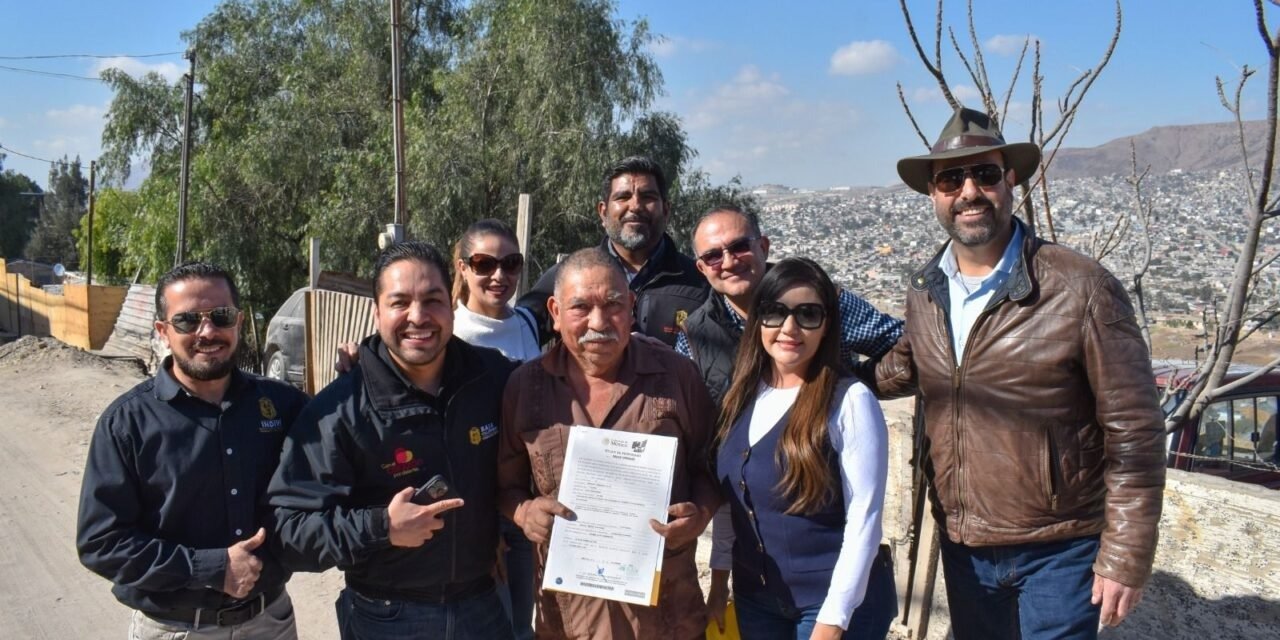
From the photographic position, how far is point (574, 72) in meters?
17.6

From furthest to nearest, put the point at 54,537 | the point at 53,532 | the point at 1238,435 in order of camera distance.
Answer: the point at 53,532 → the point at 54,537 → the point at 1238,435

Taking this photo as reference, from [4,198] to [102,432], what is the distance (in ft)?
245

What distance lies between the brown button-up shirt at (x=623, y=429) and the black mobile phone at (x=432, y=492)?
238 millimetres

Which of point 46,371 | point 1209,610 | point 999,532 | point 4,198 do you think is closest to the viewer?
point 999,532

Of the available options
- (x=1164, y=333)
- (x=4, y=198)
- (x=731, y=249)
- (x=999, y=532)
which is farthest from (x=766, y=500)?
(x=4, y=198)

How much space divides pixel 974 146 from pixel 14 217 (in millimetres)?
76063

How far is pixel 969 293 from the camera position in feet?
9.00

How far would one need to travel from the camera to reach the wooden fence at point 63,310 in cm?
2406

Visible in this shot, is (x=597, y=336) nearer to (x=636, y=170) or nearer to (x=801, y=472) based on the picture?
(x=801, y=472)

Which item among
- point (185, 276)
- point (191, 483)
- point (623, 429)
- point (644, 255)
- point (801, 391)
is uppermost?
point (644, 255)

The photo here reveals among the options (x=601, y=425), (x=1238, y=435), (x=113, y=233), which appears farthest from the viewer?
(x=113, y=233)

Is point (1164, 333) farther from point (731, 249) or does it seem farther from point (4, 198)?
point (4, 198)

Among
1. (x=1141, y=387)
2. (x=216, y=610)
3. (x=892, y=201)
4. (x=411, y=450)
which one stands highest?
(x=892, y=201)

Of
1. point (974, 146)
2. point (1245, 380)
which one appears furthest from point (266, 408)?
point (1245, 380)
